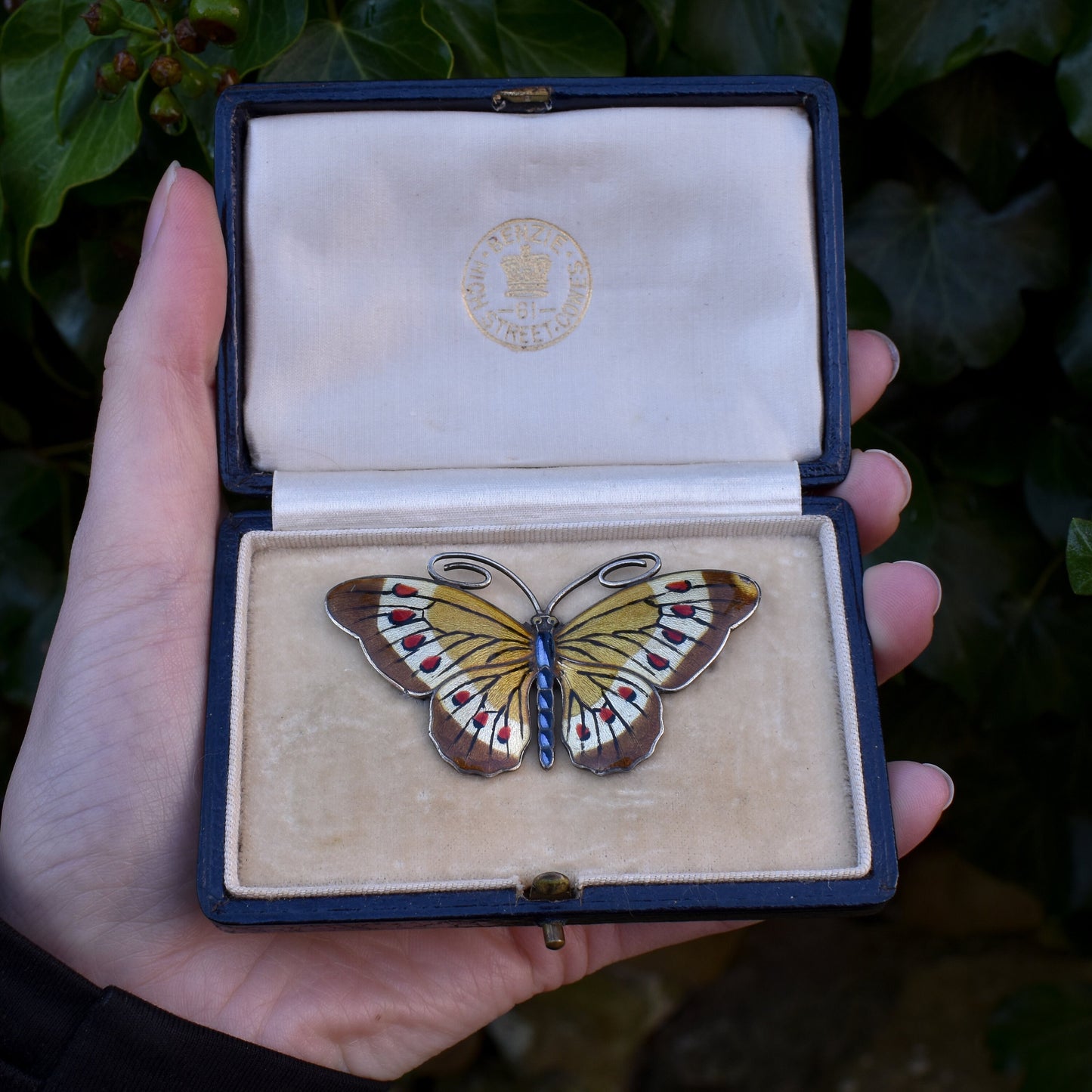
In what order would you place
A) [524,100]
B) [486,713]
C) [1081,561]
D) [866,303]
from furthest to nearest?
[866,303] < [524,100] < [486,713] < [1081,561]

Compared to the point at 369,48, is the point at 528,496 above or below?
below

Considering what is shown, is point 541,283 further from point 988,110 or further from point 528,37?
point 988,110

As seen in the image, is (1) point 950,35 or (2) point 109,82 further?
(1) point 950,35

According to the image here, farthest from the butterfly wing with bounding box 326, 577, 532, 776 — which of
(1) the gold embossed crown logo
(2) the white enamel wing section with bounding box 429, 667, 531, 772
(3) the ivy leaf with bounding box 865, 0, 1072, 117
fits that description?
(3) the ivy leaf with bounding box 865, 0, 1072, 117

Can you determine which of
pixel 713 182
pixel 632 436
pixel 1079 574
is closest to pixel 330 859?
pixel 632 436

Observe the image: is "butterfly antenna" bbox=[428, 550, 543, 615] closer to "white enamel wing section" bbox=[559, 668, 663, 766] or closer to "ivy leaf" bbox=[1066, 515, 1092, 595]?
"white enamel wing section" bbox=[559, 668, 663, 766]

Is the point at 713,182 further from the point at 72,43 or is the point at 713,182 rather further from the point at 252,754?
the point at 252,754

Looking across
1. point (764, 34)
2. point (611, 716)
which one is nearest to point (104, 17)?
point (764, 34)

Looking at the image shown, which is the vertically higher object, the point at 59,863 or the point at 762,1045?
the point at 59,863
